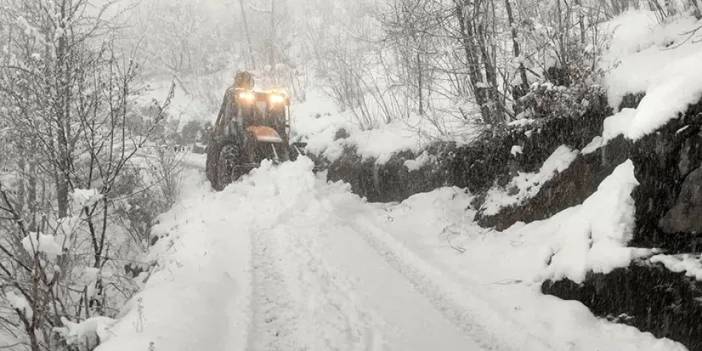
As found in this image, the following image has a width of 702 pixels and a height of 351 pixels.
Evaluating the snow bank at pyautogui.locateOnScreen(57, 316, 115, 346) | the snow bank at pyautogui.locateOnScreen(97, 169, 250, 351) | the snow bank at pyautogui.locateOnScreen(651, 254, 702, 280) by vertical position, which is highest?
the snow bank at pyautogui.locateOnScreen(57, 316, 115, 346)

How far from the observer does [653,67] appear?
22.6 feet

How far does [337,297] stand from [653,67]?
16.9ft

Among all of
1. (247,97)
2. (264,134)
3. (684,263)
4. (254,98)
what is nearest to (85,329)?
(684,263)

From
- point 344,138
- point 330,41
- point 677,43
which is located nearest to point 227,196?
point 344,138

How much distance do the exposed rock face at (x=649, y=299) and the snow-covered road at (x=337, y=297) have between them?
5.8 inches

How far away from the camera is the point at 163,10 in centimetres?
3850

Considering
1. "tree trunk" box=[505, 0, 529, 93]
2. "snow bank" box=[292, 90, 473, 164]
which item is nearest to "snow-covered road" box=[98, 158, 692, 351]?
"snow bank" box=[292, 90, 473, 164]

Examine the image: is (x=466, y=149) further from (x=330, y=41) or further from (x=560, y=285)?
(x=330, y=41)

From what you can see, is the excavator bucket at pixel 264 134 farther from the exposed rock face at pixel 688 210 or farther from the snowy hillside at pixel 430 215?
the exposed rock face at pixel 688 210

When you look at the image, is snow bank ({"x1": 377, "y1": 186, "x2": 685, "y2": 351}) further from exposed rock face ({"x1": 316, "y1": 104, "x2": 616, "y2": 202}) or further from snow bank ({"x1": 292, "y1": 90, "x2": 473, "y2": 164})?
snow bank ({"x1": 292, "y1": 90, "x2": 473, "y2": 164})

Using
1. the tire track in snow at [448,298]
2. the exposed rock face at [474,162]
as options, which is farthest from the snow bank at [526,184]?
the tire track in snow at [448,298]

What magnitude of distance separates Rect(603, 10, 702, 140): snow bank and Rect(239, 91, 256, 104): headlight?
30.7ft

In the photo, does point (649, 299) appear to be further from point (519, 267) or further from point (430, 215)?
point (430, 215)

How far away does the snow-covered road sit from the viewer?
543cm
